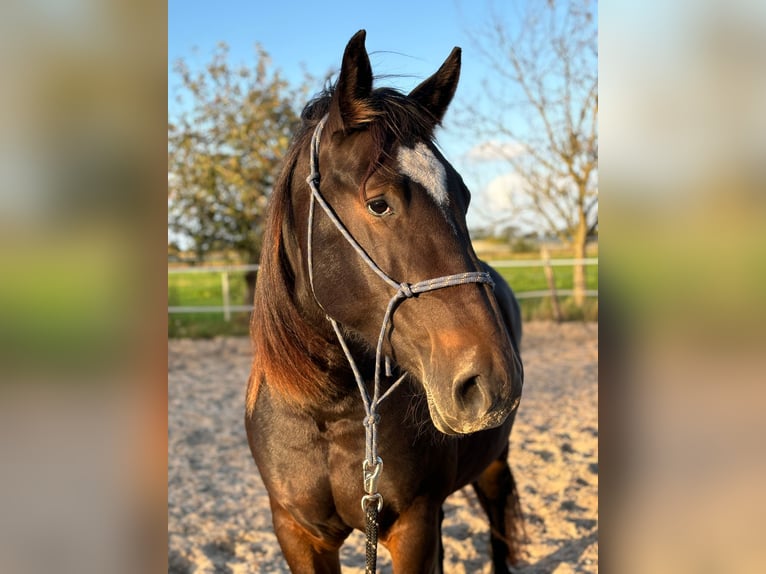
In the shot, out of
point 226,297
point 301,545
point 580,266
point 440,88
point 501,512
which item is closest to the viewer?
point 440,88

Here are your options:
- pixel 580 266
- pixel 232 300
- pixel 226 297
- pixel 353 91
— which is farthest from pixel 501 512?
pixel 232 300

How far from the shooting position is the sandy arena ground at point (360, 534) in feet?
12.4

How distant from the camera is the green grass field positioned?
12670 mm

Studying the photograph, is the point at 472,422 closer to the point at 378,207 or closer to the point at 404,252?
the point at 404,252

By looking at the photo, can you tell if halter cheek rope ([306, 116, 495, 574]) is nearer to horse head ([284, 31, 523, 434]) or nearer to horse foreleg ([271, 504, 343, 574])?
horse head ([284, 31, 523, 434])

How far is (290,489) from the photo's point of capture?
2156mm

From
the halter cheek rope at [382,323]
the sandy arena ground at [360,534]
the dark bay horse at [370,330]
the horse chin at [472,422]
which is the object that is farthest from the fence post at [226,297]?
the horse chin at [472,422]

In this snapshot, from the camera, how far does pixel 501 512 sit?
12.1 feet

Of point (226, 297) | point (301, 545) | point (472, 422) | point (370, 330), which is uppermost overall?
point (370, 330)

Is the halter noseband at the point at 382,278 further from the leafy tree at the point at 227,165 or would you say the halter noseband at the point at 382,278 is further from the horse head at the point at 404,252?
the leafy tree at the point at 227,165

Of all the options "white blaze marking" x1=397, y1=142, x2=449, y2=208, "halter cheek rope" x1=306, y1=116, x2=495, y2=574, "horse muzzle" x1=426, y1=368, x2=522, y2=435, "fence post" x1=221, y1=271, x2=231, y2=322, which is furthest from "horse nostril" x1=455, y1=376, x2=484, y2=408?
"fence post" x1=221, y1=271, x2=231, y2=322

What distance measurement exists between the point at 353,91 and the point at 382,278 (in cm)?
58
